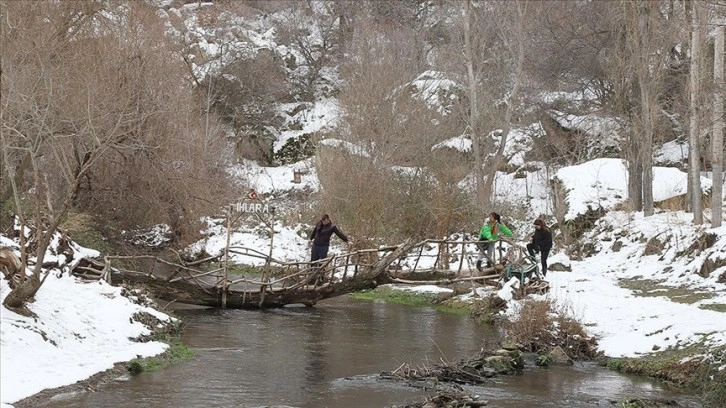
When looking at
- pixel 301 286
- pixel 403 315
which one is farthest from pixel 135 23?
pixel 403 315

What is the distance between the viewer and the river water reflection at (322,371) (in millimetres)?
11453

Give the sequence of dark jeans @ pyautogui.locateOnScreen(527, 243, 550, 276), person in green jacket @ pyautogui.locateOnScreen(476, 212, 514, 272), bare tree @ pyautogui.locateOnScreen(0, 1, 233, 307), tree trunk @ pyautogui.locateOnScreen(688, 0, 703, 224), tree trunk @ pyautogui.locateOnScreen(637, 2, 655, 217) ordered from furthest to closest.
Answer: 1. tree trunk @ pyautogui.locateOnScreen(637, 2, 655, 217)
2. tree trunk @ pyautogui.locateOnScreen(688, 0, 703, 224)
3. person in green jacket @ pyautogui.locateOnScreen(476, 212, 514, 272)
4. dark jeans @ pyautogui.locateOnScreen(527, 243, 550, 276)
5. bare tree @ pyautogui.locateOnScreen(0, 1, 233, 307)

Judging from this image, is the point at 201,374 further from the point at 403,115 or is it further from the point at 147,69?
the point at 403,115

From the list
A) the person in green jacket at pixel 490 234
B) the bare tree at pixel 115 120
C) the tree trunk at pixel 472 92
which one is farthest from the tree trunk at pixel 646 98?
the bare tree at pixel 115 120

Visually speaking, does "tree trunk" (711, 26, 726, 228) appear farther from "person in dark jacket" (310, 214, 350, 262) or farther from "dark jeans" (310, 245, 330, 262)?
"dark jeans" (310, 245, 330, 262)

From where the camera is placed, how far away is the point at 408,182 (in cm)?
2872

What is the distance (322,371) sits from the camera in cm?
1357

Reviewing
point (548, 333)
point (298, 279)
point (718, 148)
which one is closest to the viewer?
point (548, 333)

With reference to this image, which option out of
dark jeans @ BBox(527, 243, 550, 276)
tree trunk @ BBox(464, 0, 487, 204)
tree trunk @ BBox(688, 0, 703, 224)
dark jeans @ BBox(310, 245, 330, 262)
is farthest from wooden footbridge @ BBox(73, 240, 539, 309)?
tree trunk @ BBox(464, 0, 487, 204)

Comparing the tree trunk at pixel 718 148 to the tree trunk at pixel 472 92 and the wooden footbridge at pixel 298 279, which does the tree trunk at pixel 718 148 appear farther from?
the tree trunk at pixel 472 92

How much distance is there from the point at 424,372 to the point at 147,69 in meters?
14.9

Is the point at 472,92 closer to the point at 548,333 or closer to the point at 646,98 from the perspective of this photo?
the point at 646,98

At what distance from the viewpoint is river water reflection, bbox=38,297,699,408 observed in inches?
451

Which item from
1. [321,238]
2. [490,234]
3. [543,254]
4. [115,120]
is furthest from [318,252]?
[115,120]
